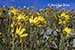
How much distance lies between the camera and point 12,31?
2.50 meters

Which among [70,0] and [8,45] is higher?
[70,0]

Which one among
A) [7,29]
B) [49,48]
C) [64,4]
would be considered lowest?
[49,48]

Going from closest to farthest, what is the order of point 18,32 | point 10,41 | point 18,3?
1. point 18,32
2. point 10,41
3. point 18,3

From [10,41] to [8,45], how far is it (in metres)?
0.07

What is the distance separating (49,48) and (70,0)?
2997 millimetres

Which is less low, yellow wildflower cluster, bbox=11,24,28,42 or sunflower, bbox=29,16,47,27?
sunflower, bbox=29,16,47,27

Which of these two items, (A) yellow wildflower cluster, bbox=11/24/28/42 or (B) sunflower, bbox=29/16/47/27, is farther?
(B) sunflower, bbox=29/16/47/27

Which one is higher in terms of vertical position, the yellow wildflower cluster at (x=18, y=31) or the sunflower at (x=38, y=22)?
the sunflower at (x=38, y=22)

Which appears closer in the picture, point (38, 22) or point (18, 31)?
point (18, 31)

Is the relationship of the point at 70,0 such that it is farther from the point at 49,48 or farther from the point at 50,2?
the point at 49,48

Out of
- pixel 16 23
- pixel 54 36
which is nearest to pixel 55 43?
pixel 54 36

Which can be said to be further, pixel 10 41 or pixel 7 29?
pixel 7 29

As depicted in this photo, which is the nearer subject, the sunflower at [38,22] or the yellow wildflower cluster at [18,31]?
the yellow wildflower cluster at [18,31]

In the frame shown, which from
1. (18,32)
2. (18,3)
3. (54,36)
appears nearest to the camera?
(18,32)
